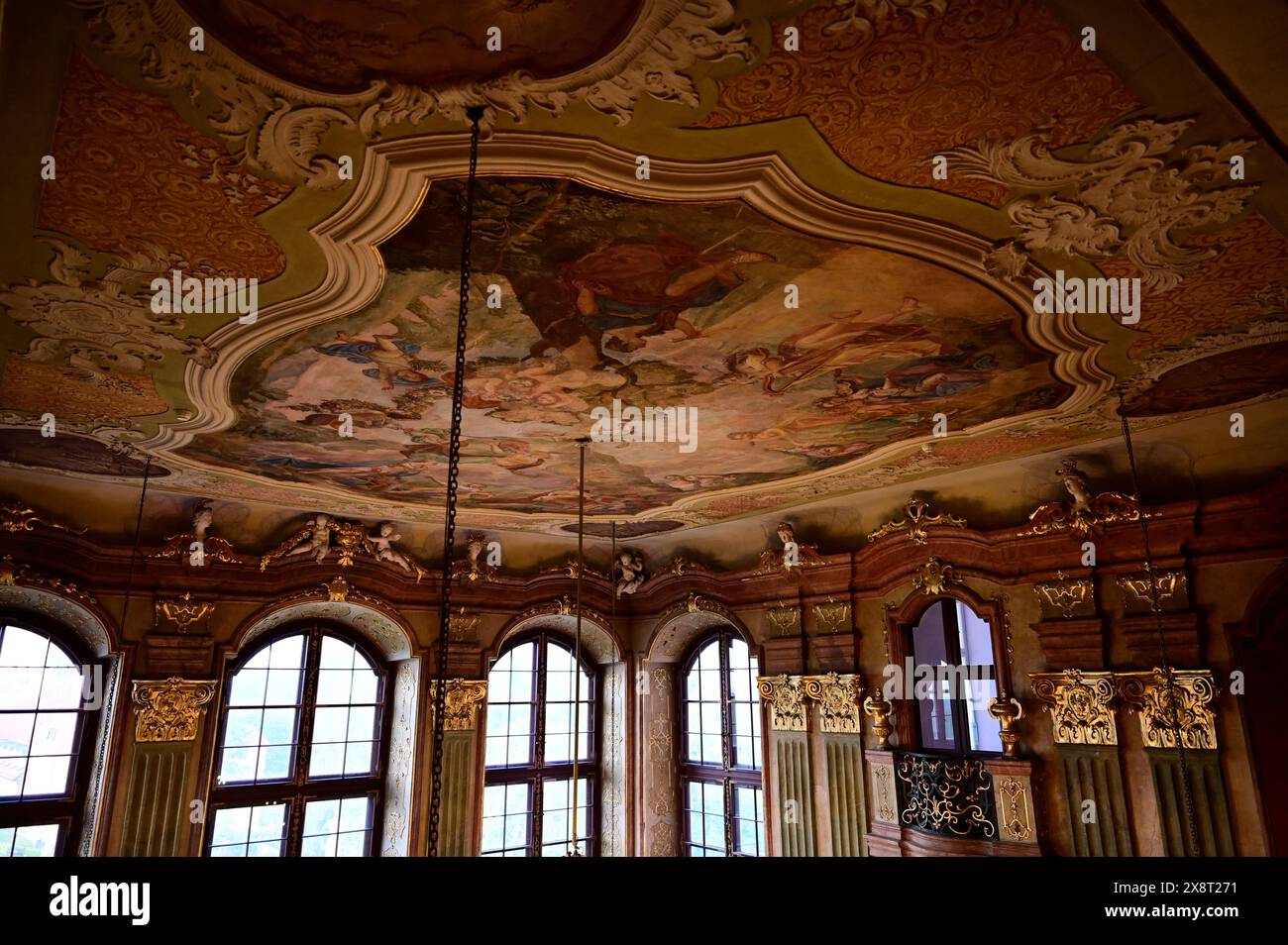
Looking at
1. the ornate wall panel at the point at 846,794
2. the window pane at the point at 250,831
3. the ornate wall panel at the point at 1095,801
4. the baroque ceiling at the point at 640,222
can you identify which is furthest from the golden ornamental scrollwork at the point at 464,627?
the ornate wall panel at the point at 1095,801

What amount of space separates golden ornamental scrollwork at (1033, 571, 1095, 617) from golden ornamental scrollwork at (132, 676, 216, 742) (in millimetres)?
7636

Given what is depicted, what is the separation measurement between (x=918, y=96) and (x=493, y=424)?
379cm

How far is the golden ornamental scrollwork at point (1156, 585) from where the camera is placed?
5.75 metres

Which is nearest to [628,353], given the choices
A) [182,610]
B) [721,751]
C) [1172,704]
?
[1172,704]

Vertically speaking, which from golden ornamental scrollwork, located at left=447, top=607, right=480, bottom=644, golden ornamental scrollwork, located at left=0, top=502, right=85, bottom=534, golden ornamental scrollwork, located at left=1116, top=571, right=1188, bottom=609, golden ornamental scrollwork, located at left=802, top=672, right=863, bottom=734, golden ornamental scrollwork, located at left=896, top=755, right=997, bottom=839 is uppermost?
golden ornamental scrollwork, located at left=0, top=502, right=85, bottom=534

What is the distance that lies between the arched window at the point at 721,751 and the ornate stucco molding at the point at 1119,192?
661 cm

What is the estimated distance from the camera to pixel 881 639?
25.1 ft

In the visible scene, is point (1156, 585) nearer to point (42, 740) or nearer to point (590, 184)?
point (590, 184)

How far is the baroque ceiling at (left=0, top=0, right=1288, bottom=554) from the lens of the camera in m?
2.19

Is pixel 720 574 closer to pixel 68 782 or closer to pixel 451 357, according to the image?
pixel 451 357

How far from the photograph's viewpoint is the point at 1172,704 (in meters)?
5.57

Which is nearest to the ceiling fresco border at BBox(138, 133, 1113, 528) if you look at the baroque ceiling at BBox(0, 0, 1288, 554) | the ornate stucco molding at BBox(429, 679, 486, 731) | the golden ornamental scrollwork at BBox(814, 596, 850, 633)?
the baroque ceiling at BBox(0, 0, 1288, 554)

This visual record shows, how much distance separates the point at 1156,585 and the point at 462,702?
6959 mm

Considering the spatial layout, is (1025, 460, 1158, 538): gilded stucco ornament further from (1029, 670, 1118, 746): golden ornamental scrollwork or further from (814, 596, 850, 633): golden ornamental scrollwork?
(814, 596, 850, 633): golden ornamental scrollwork
